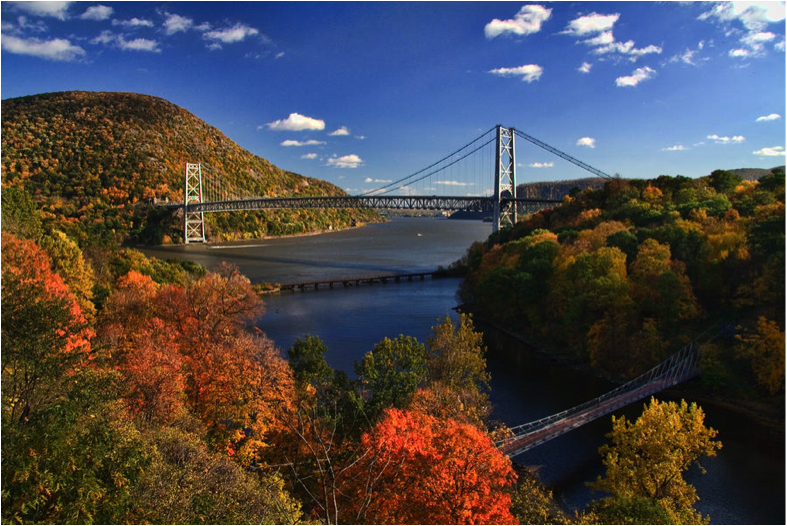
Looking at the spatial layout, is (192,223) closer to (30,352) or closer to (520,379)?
(520,379)

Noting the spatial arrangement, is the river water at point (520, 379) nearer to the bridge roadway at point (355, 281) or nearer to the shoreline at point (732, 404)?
the shoreline at point (732, 404)

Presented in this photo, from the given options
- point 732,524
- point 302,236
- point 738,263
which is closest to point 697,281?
point 738,263

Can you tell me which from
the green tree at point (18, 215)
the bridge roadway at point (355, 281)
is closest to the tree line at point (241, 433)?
the green tree at point (18, 215)

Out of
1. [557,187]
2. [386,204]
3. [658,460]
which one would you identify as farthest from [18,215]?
[557,187]

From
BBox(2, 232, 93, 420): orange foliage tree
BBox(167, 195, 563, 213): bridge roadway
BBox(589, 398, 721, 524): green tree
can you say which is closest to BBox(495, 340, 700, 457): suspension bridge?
BBox(589, 398, 721, 524): green tree

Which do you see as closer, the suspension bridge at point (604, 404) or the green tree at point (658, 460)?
the green tree at point (658, 460)

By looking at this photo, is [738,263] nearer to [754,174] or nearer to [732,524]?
[732,524]
